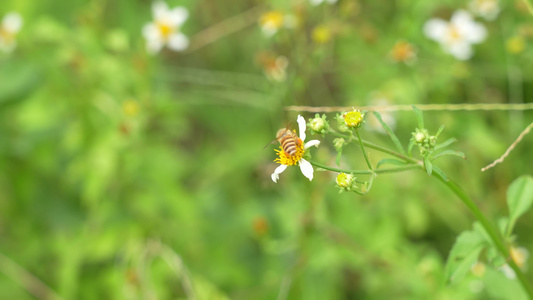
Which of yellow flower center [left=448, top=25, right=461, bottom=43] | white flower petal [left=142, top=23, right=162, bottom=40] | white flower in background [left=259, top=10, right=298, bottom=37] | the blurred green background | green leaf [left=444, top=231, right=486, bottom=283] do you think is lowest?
green leaf [left=444, top=231, right=486, bottom=283]

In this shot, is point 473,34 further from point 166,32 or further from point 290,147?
point 290,147

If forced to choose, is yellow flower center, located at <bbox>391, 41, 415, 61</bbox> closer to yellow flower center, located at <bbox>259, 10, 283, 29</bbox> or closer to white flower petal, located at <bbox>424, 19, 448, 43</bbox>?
white flower petal, located at <bbox>424, 19, 448, 43</bbox>

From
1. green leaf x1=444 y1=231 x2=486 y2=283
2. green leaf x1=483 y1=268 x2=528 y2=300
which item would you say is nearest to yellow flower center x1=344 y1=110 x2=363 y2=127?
green leaf x1=444 y1=231 x2=486 y2=283

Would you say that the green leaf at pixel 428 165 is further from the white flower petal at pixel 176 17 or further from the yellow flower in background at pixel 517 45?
the white flower petal at pixel 176 17

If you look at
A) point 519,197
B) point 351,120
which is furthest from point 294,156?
point 519,197

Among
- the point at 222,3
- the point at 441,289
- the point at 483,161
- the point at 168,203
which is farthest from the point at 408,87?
the point at 222,3

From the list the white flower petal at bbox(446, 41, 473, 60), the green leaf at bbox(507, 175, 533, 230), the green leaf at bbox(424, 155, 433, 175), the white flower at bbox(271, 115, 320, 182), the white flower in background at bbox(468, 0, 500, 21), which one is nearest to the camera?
the green leaf at bbox(424, 155, 433, 175)
